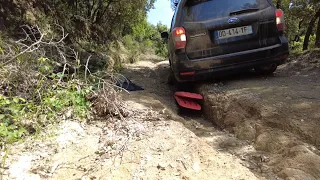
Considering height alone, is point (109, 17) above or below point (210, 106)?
above

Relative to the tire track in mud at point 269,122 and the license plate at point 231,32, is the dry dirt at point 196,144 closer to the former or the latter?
the tire track in mud at point 269,122

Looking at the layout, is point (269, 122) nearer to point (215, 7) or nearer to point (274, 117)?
point (274, 117)

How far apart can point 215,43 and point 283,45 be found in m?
0.98

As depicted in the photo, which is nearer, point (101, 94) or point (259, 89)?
point (101, 94)

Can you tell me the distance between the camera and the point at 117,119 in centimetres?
259

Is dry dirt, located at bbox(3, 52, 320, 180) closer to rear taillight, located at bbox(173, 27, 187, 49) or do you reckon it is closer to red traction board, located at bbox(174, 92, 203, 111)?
red traction board, located at bbox(174, 92, 203, 111)

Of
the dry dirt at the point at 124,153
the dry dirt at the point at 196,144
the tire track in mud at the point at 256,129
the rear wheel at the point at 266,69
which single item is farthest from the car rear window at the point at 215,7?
the dry dirt at the point at 124,153

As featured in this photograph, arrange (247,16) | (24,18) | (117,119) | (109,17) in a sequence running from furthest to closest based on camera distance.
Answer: (109,17) < (24,18) < (247,16) < (117,119)

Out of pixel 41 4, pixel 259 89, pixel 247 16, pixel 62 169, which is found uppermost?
pixel 41 4

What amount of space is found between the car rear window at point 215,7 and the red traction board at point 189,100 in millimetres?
1045

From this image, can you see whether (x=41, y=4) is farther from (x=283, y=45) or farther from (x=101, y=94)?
(x=283, y=45)

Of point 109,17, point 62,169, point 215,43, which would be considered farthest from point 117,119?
point 109,17

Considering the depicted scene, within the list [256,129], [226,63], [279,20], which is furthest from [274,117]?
[279,20]

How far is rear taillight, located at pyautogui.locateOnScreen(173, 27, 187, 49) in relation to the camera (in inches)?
129
